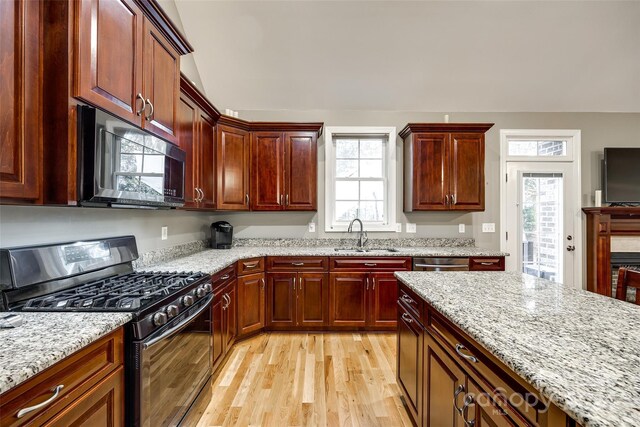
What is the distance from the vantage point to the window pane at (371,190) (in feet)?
13.0

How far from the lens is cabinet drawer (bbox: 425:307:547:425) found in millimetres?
771

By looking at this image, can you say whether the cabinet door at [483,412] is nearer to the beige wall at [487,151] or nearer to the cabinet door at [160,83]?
the cabinet door at [160,83]

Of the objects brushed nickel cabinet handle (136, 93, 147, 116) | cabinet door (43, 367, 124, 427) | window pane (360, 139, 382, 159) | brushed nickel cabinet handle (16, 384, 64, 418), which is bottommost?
cabinet door (43, 367, 124, 427)

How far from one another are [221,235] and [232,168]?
2.69 ft

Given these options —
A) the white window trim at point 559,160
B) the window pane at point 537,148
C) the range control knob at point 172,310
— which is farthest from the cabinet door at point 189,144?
the window pane at point 537,148

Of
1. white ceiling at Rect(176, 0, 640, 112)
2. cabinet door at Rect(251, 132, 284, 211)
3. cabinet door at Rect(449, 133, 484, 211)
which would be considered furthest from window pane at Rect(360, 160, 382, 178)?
cabinet door at Rect(251, 132, 284, 211)

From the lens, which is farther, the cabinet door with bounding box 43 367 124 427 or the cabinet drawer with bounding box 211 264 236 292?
the cabinet drawer with bounding box 211 264 236 292

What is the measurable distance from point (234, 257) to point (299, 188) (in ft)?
3.81

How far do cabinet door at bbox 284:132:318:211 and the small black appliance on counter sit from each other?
0.76 meters

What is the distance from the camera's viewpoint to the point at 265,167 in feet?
11.3

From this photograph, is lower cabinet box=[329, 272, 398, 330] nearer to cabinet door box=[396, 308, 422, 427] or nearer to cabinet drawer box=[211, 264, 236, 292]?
cabinet drawer box=[211, 264, 236, 292]

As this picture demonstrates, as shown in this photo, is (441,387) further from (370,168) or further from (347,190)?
(370,168)

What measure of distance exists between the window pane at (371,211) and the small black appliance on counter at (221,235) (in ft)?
5.63

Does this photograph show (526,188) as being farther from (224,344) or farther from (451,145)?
(224,344)
